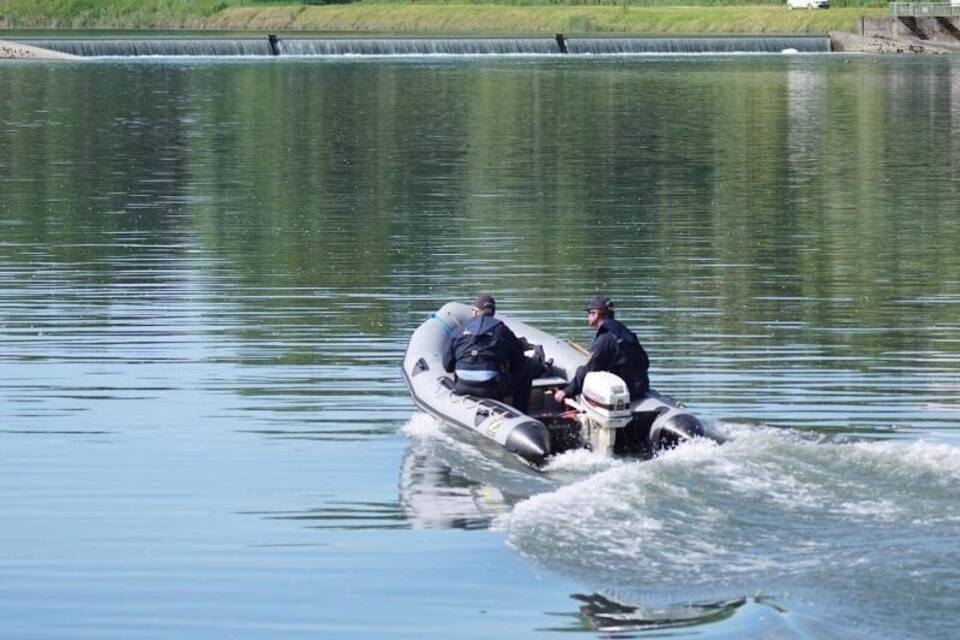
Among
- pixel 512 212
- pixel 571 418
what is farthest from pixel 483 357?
pixel 512 212

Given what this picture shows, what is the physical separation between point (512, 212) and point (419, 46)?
7481cm

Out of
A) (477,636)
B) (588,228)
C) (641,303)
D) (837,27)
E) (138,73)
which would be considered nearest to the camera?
(477,636)

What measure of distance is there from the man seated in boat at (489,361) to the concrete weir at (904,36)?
99039 millimetres

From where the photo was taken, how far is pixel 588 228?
39938 millimetres

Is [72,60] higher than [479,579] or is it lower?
higher

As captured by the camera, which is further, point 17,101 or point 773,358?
point 17,101

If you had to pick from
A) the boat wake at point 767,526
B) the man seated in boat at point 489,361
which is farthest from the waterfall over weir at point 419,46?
the boat wake at point 767,526

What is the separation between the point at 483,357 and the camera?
21.4 meters

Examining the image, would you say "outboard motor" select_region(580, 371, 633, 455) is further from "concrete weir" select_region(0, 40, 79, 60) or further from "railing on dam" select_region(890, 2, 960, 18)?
"railing on dam" select_region(890, 2, 960, 18)

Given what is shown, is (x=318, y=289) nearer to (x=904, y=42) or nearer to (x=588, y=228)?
(x=588, y=228)

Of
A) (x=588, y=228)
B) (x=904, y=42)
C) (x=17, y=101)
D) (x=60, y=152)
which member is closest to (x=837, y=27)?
(x=904, y=42)

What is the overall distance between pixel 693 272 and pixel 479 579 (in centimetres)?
1816

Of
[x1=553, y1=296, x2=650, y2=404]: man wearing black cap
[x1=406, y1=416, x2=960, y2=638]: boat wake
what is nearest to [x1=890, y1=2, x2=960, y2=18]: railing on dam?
[x1=553, y1=296, x2=650, y2=404]: man wearing black cap

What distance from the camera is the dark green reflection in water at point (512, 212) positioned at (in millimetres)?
29062
